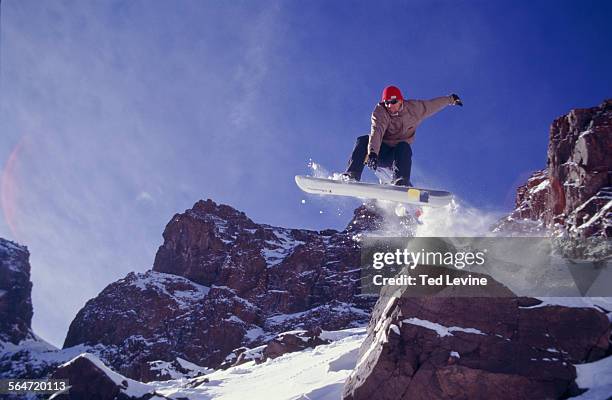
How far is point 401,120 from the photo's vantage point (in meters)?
9.06

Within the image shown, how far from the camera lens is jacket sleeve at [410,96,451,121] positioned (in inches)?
365

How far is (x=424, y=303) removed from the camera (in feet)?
42.3

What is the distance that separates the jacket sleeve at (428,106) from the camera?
9266 mm

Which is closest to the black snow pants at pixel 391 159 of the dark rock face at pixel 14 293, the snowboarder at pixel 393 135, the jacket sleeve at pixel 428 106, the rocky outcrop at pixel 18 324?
the snowboarder at pixel 393 135

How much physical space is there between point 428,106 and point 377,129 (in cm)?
145

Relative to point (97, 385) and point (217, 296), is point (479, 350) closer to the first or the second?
point (97, 385)

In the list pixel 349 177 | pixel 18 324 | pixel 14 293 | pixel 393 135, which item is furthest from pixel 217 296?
pixel 393 135

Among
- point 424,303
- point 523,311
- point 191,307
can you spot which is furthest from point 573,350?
point 191,307

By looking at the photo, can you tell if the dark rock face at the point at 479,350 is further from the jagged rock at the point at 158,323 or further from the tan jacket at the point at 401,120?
the jagged rock at the point at 158,323

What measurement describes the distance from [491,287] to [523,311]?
1043 millimetres

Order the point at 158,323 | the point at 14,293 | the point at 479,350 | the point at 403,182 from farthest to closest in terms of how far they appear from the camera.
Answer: the point at 14,293 → the point at 158,323 → the point at 479,350 → the point at 403,182

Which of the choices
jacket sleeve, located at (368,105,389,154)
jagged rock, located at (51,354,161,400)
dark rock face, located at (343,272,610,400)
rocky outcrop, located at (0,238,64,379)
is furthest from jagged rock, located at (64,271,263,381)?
jacket sleeve, located at (368,105,389,154)

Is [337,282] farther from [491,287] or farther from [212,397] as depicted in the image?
[491,287]

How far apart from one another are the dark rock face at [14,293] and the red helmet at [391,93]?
143 meters
